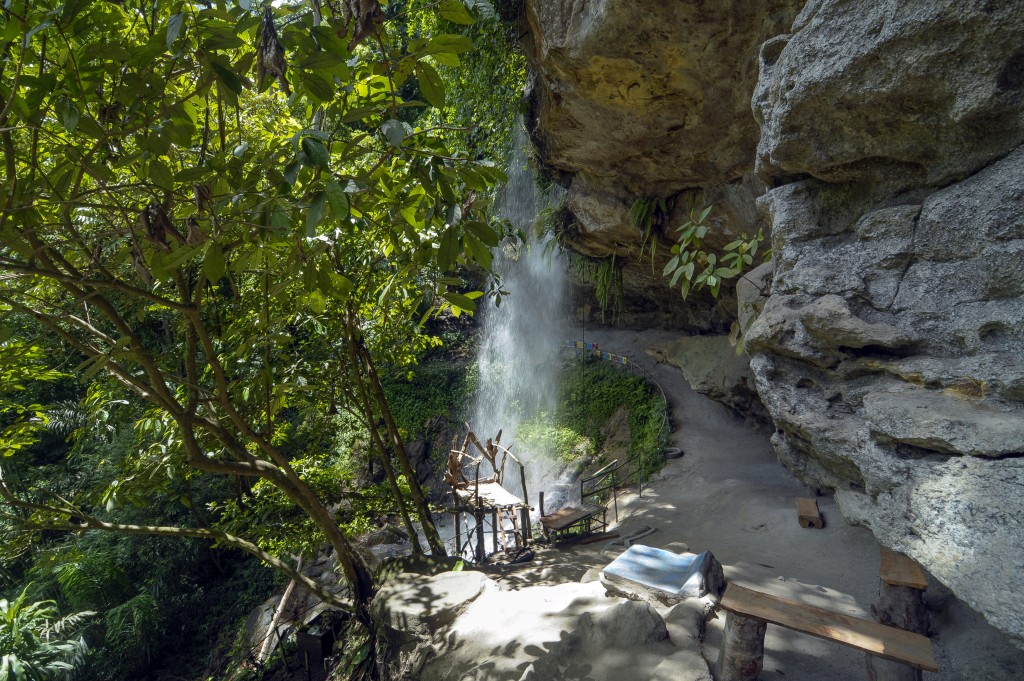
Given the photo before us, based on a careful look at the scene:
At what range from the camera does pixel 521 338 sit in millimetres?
15906

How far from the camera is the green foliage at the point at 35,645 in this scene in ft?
21.0

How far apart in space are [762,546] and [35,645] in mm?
8261

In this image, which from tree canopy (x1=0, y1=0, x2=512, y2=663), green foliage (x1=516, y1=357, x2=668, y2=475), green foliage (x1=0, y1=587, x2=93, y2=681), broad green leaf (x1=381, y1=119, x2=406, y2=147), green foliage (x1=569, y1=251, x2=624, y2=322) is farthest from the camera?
green foliage (x1=516, y1=357, x2=668, y2=475)

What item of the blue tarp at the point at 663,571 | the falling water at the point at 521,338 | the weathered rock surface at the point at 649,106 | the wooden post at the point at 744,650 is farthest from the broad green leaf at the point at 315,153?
the falling water at the point at 521,338

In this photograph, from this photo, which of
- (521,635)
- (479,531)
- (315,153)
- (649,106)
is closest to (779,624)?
(521,635)

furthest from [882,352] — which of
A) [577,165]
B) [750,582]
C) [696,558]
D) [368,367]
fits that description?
[577,165]

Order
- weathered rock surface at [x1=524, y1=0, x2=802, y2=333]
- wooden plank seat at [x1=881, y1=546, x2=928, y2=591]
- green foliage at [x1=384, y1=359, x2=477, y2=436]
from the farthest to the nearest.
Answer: green foliage at [x1=384, y1=359, x2=477, y2=436]
weathered rock surface at [x1=524, y1=0, x2=802, y2=333]
wooden plank seat at [x1=881, y1=546, x2=928, y2=591]

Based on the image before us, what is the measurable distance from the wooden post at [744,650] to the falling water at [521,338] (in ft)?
31.4

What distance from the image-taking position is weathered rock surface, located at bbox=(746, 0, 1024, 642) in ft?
7.29

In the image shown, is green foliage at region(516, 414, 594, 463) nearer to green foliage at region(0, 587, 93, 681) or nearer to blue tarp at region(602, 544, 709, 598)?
blue tarp at region(602, 544, 709, 598)

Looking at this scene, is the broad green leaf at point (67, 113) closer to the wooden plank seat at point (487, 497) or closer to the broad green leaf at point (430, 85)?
the broad green leaf at point (430, 85)

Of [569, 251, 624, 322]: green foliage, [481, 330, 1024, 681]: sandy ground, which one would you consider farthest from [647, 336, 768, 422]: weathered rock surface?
[569, 251, 624, 322]: green foliage

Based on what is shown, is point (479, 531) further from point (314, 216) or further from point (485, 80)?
point (485, 80)

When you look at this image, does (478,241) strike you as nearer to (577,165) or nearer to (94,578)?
(577,165)
